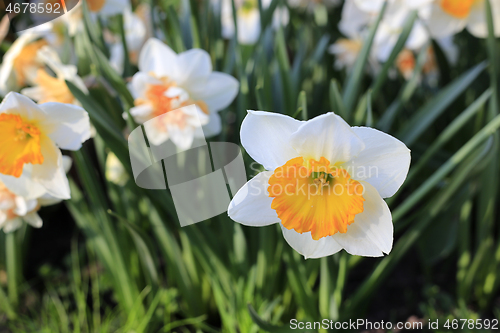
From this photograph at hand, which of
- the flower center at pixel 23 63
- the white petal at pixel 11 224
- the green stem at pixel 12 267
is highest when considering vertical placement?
the flower center at pixel 23 63

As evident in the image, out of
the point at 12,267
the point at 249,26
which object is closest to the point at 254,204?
the point at 12,267

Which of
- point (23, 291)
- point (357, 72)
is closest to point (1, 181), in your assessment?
point (23, 291)

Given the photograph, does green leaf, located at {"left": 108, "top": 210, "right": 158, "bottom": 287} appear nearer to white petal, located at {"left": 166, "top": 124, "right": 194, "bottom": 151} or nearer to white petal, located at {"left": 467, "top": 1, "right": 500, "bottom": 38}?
white petal, located at {"left": 166, "top": 124, "right": 194, "bottom": 151}

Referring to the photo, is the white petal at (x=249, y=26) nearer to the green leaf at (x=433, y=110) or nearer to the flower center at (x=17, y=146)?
the green leaf at (x=433, y=110)

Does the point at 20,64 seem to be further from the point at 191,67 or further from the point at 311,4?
the point at 311,4

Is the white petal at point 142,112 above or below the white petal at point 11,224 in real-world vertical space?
above

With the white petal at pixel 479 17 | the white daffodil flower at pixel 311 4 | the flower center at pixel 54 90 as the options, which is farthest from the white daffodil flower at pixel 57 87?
the white daffodil flower at pixel 311 4
